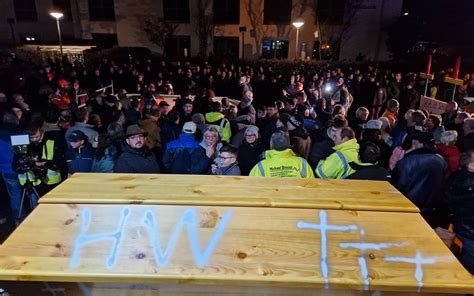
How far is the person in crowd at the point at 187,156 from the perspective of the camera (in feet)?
14.3

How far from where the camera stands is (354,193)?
207 cm

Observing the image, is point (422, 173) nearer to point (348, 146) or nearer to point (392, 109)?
point (348, 146)

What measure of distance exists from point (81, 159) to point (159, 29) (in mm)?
22561

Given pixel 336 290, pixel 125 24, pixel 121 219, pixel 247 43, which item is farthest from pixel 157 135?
pixel 125 24

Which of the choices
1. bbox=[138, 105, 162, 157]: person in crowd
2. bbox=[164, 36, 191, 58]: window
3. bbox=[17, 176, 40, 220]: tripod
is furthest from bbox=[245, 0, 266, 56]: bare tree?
bbox=[17, 176, 40, 220]: tripod

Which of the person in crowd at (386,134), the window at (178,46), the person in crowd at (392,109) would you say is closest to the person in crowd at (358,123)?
the person in crowd at (386,134)

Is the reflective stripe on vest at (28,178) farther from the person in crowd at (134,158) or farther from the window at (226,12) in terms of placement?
the window at (226,12)

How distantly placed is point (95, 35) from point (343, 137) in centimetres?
2635

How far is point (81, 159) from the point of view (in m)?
4.30

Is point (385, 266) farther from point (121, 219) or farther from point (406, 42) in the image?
point (406, 42)

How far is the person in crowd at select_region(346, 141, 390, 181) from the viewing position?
11.8ft

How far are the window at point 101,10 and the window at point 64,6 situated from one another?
11.3 ft

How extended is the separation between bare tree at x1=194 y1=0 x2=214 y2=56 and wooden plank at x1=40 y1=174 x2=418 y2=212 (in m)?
23.7

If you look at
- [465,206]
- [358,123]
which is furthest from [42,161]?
[358,123]
